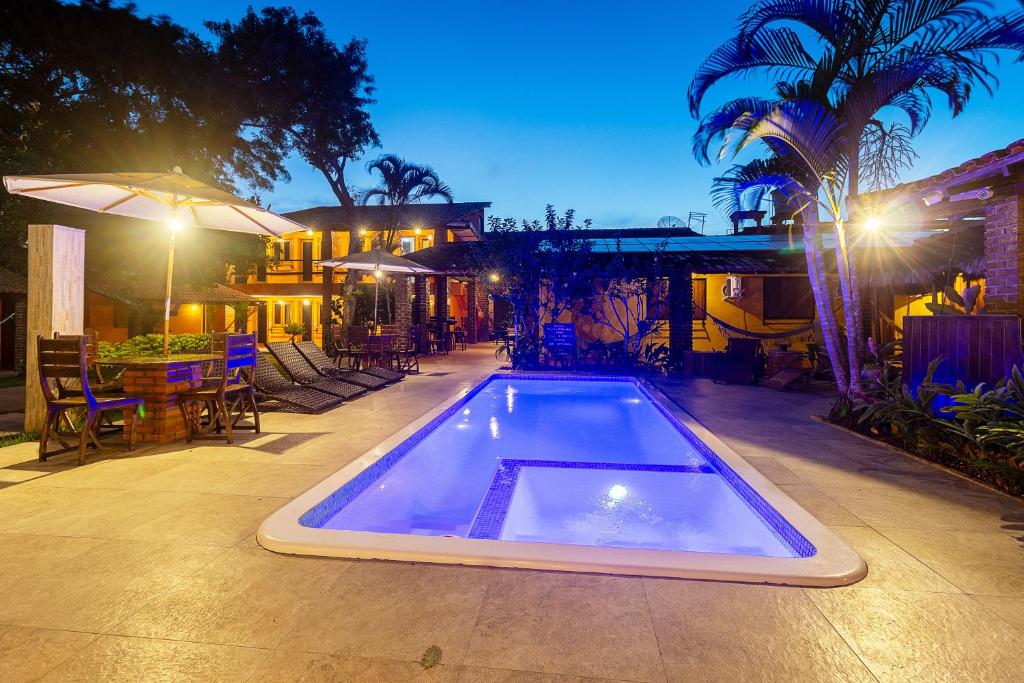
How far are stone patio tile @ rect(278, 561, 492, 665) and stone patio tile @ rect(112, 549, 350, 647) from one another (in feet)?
0.27

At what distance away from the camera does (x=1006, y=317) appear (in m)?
4.28

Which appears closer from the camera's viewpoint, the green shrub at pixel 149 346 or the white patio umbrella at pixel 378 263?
the green shrub at pixel 149 346

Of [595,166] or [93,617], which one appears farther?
[595,166]

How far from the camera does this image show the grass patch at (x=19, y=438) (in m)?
4.76

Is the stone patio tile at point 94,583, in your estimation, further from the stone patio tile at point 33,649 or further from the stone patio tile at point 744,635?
the stone patio tile at point 744,635

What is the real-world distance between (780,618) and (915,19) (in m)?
6.77

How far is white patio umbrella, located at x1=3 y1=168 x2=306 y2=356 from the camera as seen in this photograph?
4473mm

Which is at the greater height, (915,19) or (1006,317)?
(915,19)

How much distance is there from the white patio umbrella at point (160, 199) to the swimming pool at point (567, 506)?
2.87 meters

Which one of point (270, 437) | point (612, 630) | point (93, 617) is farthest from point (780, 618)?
point (270, 437)

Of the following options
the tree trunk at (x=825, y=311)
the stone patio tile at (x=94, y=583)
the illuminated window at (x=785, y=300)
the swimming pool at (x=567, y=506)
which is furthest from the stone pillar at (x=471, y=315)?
the stone patio tile at (x=94, y=583)

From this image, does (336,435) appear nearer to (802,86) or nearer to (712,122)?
(712,122)

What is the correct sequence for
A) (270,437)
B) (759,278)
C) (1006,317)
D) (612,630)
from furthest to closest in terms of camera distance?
(759,278), (270,437), (1006,317), (612,630)

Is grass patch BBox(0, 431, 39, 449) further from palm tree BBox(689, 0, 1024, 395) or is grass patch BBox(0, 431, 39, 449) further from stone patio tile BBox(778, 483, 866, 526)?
palm tree BBox(689, 0, 1024, 395)
